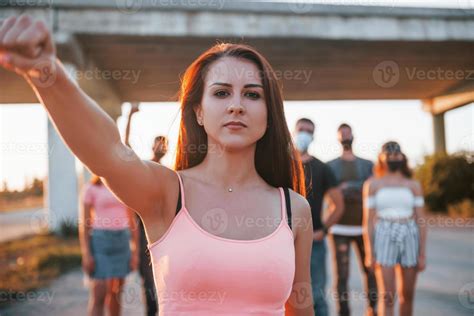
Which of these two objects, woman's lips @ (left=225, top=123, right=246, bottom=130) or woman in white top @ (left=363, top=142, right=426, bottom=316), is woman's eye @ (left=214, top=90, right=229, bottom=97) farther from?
woman in white top @ (left=363, top=142, right=426, bottom=316)

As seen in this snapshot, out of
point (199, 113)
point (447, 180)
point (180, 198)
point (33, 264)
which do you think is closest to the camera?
point (180, 198)

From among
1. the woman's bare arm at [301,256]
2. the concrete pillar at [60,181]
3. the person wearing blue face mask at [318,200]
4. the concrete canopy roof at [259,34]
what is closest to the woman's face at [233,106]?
the woman's bare arm at [301,256]

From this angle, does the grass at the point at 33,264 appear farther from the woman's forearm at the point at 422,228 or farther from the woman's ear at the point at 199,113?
the woman's ear at the point at 199,113

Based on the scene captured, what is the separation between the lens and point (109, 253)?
5.26 metres

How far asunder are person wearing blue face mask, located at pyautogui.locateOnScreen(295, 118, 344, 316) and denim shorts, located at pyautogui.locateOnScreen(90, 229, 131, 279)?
2.11m

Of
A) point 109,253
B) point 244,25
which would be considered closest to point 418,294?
point 109,253

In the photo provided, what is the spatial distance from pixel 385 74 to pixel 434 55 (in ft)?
9.28

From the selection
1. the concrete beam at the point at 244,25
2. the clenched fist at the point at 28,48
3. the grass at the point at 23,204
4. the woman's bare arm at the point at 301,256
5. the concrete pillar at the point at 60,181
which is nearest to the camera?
the clenched fist at the point at 28,48

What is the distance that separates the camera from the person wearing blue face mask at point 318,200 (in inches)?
183

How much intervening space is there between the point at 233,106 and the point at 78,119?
0.62m

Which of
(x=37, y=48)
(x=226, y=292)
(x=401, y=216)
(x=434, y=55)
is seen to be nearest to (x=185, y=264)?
(x=226, y=292)

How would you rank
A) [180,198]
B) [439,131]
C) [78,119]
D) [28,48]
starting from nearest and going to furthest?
[28,48] → [78,119] → [180,198] → [439,131]

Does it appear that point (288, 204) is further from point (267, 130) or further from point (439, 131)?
point (439, 131)

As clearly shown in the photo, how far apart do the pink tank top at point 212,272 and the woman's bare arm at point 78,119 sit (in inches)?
5.4
